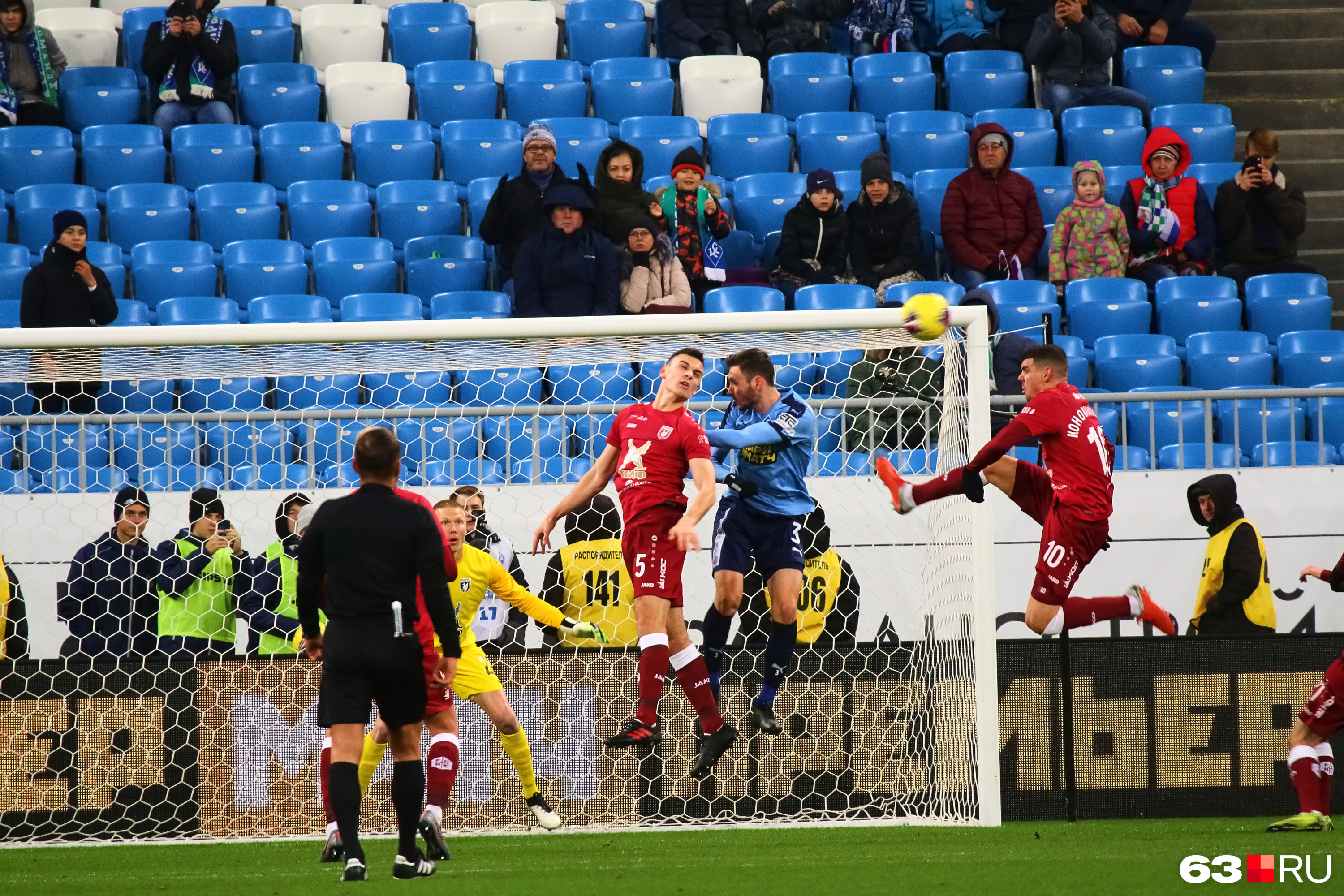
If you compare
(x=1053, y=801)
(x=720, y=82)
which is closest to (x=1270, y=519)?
(x=1053, y=801)

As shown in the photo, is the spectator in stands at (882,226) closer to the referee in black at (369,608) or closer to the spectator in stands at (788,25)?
the spectator in stands at (788,25)

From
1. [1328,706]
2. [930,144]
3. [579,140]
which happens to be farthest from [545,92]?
[1328,706]

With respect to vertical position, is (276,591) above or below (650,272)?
below

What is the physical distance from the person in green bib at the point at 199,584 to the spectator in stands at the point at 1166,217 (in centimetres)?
711

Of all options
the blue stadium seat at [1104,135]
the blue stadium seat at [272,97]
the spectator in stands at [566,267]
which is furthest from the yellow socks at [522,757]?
the blue stadium seat at [1104,135]

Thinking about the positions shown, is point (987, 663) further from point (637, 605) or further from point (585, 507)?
point (585, 507)

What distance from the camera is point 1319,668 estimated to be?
26.2 ft

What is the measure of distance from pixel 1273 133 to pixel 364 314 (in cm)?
717

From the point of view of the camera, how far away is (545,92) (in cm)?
1290

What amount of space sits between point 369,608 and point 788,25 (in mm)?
9424

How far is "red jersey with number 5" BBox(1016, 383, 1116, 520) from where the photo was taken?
25.8ft

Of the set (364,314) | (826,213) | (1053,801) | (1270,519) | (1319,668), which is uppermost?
(826,213)

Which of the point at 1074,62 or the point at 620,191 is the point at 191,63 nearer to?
the point at 620,191

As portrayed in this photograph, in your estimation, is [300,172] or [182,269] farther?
[300,172]
